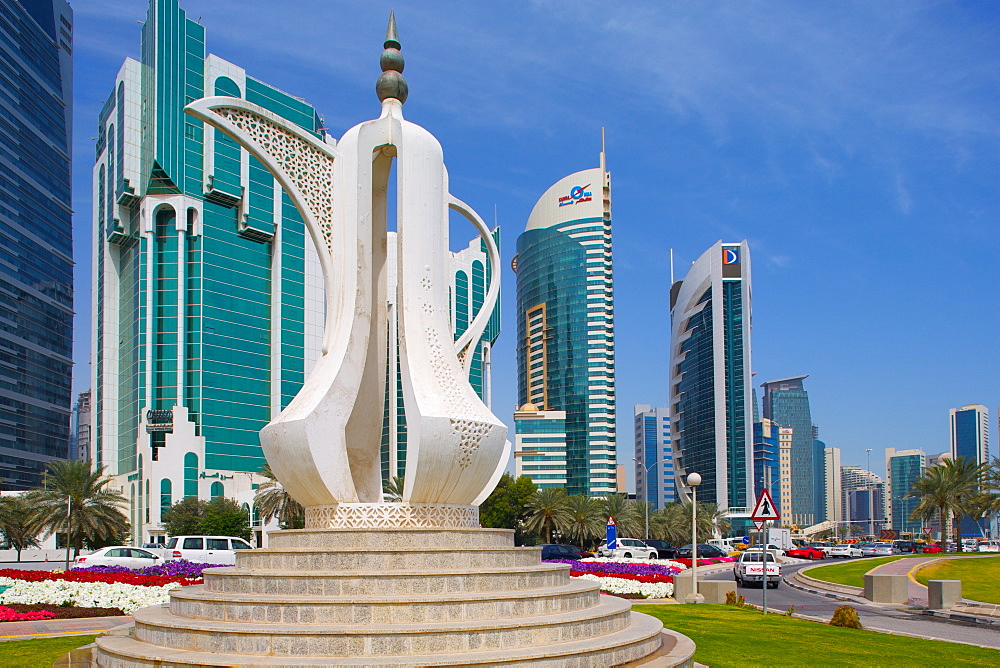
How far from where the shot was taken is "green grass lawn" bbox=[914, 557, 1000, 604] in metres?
20.8

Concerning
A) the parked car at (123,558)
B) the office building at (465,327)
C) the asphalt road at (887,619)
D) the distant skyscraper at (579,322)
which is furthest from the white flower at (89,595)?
the distant skyscraper at (579,322)

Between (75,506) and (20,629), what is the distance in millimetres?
29183

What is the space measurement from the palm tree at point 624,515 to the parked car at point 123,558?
35.0 m

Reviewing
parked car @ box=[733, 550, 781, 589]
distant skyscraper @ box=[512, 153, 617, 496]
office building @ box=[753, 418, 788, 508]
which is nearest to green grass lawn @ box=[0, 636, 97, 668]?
parked car @ box=[733, 550, 781, 589]

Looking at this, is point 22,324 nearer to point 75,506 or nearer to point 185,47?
point 185,47

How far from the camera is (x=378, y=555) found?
10570 millimetres

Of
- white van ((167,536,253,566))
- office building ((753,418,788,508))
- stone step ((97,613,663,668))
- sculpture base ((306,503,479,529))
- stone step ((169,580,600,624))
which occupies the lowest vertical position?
office building ((753,418,788,508))

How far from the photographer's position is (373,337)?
15773mm

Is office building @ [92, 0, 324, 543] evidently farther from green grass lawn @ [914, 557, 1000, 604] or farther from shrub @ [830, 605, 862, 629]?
shrub @ [830, 605, 862, 629]

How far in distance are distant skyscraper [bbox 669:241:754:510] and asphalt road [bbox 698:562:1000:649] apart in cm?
9318

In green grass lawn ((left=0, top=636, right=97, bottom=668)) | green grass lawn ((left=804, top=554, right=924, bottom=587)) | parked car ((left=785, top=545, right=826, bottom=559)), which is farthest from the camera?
parked car ((left=785, top=545, right=826, bottom=559))

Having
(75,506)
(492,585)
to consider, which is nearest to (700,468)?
(75,506)

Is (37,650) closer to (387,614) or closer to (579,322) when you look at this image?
(387,614)

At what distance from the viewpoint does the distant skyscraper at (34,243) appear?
9094cm
